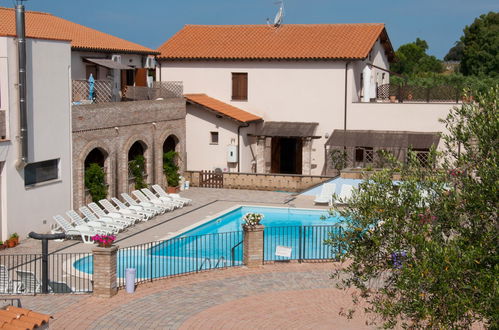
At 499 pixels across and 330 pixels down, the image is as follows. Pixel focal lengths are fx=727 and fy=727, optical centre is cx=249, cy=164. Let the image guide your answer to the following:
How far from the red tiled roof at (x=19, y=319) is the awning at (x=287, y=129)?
82.6 feet

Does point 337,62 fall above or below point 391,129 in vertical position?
above

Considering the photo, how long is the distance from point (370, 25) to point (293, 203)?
13.3 meters

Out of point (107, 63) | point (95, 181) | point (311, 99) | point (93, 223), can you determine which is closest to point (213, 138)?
point (311, 99)

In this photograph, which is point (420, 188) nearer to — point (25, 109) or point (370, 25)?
point (25, 109)

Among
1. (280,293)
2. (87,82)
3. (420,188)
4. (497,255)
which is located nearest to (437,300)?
(497,255)

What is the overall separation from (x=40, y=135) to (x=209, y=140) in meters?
13.5

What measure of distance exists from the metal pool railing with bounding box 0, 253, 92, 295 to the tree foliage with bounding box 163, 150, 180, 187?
12.3 metres

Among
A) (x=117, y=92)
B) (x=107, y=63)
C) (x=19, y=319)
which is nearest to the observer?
(x=19, y=319)

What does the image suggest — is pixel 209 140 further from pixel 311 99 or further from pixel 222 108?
pixel 311 99

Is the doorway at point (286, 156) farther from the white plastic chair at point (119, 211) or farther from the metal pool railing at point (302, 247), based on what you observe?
the white plastic chair at point (119, 211)

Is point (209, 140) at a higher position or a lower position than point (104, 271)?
higher

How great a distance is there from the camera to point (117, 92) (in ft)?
114

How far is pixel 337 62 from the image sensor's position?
37.7 meters

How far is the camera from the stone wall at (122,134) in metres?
27.8
